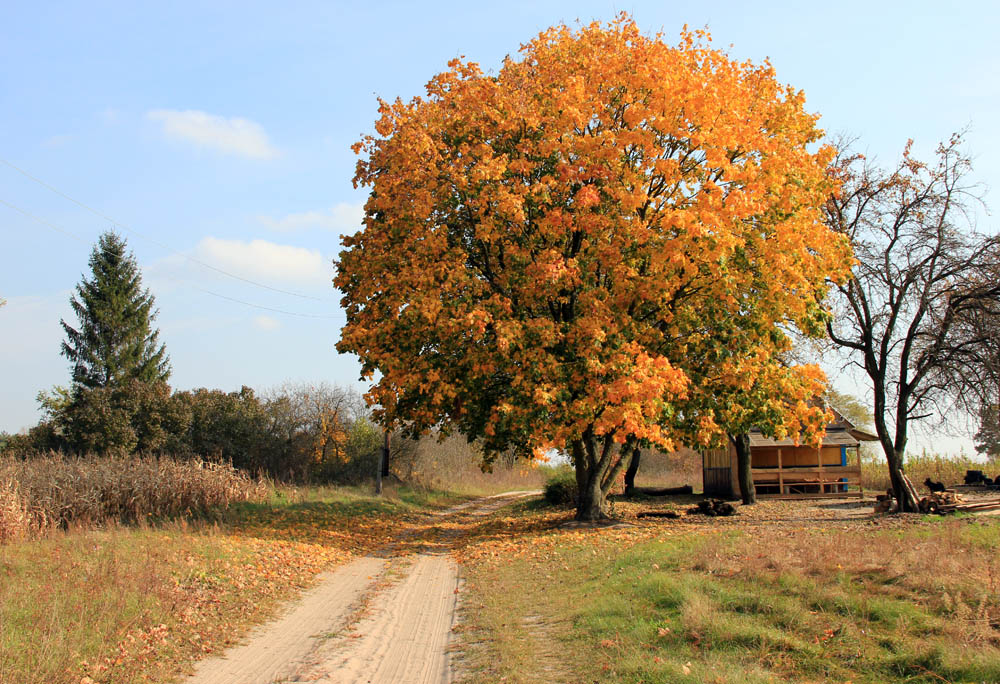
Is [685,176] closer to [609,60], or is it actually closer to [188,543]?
[609,60]

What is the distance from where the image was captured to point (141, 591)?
863 cm

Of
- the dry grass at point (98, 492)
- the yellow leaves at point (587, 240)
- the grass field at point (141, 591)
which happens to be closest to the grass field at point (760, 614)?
the grass field at point (141, 591)

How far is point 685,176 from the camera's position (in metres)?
16.7

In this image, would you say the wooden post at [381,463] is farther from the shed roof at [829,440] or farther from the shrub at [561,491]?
the shed roof at [829,440]

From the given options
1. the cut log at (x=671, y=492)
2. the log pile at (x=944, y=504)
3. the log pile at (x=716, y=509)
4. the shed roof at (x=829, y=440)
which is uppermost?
the shed roof at (x=829, y=440)

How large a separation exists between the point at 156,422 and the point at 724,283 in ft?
99.2

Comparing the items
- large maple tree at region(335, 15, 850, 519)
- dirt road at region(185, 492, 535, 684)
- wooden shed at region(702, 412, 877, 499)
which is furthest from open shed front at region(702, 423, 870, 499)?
dirt road at region(185, 492, 535, 684)

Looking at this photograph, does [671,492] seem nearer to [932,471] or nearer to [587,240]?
[932,471]

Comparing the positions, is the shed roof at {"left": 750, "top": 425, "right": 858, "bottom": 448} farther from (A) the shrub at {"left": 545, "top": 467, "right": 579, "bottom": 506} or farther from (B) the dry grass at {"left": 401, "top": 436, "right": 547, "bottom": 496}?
(B) the dry grass at {"left": 401, "top": 436, "right": 547, "bottom": 496}

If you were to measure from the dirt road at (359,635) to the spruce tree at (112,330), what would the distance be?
3918cm

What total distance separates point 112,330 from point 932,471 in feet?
152

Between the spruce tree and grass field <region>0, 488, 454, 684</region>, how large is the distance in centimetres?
3404

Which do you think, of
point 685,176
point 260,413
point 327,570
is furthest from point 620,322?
point 260,413

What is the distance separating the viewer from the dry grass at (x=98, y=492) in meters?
13.4
